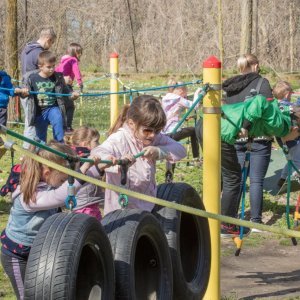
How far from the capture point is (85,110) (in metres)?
18.2

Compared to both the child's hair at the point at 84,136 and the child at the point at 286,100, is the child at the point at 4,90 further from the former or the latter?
the child's hair at the point at 84,136

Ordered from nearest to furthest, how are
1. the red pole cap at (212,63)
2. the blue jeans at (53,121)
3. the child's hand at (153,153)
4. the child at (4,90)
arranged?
the child's hand at (153,153) < the red pole cap at (212,63) < the child at (4,90) < the blue jeans at (53,121)

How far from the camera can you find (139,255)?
14.5ft

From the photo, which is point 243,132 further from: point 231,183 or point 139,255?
point 139,255

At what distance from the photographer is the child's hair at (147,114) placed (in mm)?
4469

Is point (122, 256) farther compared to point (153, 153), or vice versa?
point (153, 153)

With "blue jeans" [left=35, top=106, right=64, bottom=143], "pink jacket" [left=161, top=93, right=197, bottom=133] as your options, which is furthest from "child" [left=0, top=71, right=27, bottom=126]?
"pink jacket" [left=161, top=93, right=197, bottom=133]

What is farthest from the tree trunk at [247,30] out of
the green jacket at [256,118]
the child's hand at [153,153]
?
the child's hand at [153,153]

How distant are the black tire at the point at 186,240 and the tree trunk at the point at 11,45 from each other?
1082 centimetres

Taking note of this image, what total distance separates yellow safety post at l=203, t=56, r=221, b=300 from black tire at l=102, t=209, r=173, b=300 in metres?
0.93

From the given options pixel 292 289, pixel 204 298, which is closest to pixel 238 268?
pixel 292 289

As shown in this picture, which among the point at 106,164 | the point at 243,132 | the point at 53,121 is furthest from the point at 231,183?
the point at 106,164

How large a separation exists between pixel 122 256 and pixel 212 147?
1.51 meters

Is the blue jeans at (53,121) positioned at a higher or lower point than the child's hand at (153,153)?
lower
